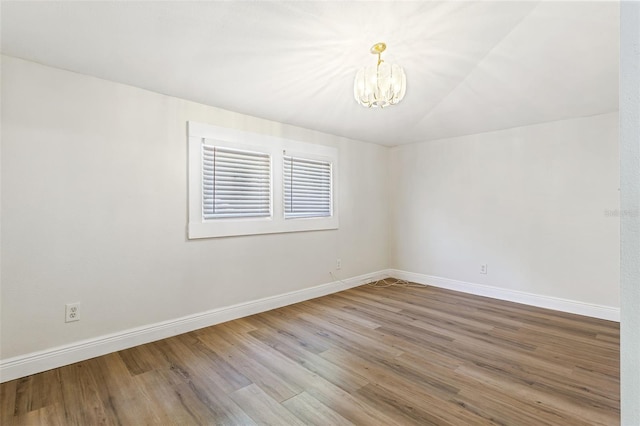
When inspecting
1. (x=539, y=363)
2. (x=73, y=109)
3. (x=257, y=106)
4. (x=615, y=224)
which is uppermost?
(x=257, y=106)

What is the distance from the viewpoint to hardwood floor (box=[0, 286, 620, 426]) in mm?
1718

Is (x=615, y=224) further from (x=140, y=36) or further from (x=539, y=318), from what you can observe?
(x=140, y=36)

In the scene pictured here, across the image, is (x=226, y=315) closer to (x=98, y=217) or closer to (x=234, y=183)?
(x=234, y=183)

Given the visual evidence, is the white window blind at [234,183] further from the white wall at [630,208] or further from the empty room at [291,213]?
the white wall at [630,208]

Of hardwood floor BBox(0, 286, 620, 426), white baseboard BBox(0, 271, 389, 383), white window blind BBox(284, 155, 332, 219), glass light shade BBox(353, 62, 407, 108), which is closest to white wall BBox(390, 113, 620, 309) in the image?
hardwood floor BBox(0, 286, 620, 426)

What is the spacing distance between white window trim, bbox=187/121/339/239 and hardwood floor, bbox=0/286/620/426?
0.98 m

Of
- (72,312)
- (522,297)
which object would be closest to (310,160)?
(72,312)

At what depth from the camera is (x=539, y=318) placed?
3141 mm

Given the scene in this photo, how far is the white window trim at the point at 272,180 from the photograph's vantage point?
2881mm

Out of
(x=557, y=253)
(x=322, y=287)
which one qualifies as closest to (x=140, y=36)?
(x=322, y=287)

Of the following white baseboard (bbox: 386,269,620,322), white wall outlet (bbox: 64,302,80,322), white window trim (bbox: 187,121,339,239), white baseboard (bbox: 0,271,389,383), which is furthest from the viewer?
white baseboard (bbox: 386,269,620,322)

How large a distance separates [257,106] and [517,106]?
107 inches

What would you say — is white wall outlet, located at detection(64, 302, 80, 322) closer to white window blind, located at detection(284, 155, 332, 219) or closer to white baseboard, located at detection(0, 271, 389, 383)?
white baseboard, located at detection(0, 271, 389, 383)

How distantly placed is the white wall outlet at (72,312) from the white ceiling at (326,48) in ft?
5.81
